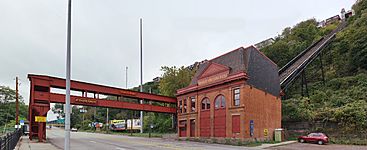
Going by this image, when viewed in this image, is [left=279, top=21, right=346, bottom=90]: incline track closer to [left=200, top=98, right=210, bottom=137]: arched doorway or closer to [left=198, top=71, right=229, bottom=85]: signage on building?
[left=198, top=71, right=229, bottom=85]: signage on building

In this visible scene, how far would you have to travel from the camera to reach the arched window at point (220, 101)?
136ft

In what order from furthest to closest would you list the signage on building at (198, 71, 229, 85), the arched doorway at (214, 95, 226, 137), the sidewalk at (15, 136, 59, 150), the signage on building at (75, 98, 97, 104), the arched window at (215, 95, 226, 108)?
the signage on building at (198, 71, 229, 85) → the signage on building at (75, 98, 97, 104) → the arched window at (215, 95, 226, 108) → the arched doorway at (214, 95, 226, 137) → the sidewalk at (15, 136, 59, 150)

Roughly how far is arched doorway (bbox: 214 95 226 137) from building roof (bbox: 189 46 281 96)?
3537 mm

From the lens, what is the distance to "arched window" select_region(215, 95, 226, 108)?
41312mm

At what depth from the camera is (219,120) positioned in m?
41.6

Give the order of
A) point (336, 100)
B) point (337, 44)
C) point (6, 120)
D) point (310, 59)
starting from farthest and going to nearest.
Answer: point (6, 120) → point (337, 44) → point (310, 59) → point (336, 100)

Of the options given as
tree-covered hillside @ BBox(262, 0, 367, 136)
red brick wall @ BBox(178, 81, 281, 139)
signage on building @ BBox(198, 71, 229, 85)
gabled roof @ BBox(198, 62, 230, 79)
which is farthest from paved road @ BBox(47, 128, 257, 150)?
tree-covered hillside @ BBox(262, 0, 367, 136)

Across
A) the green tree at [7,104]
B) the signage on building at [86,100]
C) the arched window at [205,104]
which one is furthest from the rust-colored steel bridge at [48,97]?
the green tree at [7,104]

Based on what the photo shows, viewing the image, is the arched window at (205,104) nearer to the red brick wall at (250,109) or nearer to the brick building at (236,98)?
the brick building at (236,98)

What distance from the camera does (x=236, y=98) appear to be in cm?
3934

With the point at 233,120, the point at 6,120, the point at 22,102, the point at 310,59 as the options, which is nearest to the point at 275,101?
the point at 233,120

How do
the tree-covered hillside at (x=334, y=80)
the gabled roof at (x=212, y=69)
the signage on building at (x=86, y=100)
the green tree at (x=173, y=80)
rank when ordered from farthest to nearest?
the green tree at (x=173, y=80)
the gabled roof at (x=212, y=69)
the signage on building at (x=86, y=100)
the tree-covered hillside at (x=334, y=80)

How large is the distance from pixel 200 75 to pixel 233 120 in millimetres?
11103

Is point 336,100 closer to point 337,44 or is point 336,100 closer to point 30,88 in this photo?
point 337,44
